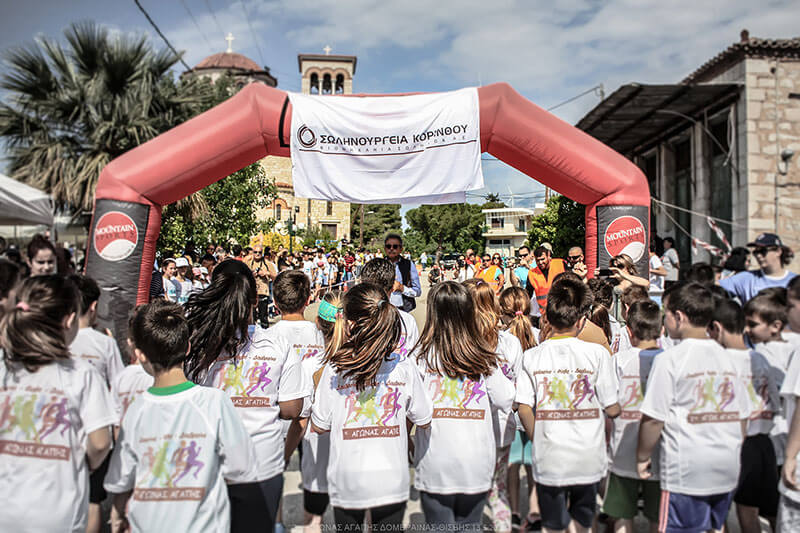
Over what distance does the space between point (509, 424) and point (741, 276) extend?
113 inches

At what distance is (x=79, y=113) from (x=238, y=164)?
782 cm

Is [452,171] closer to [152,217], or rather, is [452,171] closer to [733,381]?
[152,217]

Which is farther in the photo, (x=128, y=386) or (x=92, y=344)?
(x=92, y=344)

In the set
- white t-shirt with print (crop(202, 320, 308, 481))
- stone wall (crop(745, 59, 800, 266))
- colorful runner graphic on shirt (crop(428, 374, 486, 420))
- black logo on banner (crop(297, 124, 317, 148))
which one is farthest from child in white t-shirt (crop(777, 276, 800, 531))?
stone wall (crop(745, 59, 800, 266))

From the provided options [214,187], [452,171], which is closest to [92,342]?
[452,171]

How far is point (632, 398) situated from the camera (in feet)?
9.67

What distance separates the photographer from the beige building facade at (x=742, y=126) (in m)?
11.7

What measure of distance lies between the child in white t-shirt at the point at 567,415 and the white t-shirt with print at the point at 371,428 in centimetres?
63

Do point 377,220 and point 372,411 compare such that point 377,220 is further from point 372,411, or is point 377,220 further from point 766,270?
point 372,411

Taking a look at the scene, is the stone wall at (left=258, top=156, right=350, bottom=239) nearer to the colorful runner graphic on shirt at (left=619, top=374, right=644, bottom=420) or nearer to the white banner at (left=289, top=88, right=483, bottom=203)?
the white banner at (left=289, top=88, right=483, bottom=203)

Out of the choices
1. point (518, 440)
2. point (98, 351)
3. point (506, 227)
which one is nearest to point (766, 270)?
point (518, 440)

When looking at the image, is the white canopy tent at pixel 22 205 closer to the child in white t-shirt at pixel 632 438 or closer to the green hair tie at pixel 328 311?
the green hair tie at pixel 328 311

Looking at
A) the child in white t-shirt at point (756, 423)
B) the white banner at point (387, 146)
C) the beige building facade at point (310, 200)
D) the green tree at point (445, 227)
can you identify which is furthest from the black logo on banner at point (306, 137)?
the green tree at point (445, 227)

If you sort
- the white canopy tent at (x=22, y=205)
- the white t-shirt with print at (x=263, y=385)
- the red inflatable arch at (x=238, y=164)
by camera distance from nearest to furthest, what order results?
1. the white t-shirt with print at (x=263, y=385)
2. the red inflatable arch at (x=238, y=164)
3. the white canopy tent at (x=22, y=205)
